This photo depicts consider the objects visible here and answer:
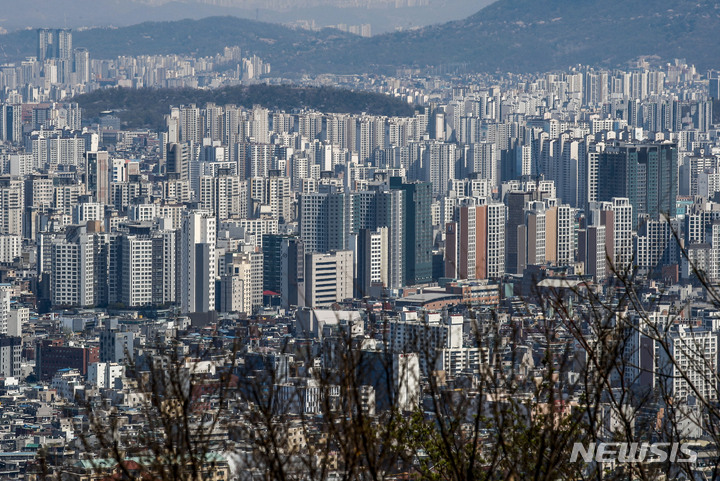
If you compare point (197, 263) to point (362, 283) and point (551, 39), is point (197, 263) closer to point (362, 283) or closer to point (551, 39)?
point (362, 283)

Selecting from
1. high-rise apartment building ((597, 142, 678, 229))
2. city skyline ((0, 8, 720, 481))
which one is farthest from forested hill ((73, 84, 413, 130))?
high-rise apartment building ((597, 142, 678, 229))

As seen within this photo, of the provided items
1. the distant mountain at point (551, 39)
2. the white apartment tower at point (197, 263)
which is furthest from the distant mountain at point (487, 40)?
the white apartment tower at point (197, 263)

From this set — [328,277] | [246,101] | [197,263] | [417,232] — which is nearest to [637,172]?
[417,232]

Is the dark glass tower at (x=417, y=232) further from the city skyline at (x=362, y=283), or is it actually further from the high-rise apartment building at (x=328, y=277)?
the high-rise apartment building at (x=328, y=277)

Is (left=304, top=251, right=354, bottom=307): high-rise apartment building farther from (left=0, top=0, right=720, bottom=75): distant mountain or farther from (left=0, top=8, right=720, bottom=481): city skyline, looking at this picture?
(left=0, top=0, right=720, bottom=75): distant mountain

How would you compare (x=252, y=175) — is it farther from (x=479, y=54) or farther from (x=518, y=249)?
(x=479, y=54)

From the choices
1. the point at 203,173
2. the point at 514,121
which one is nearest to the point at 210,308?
the point at 203,173
